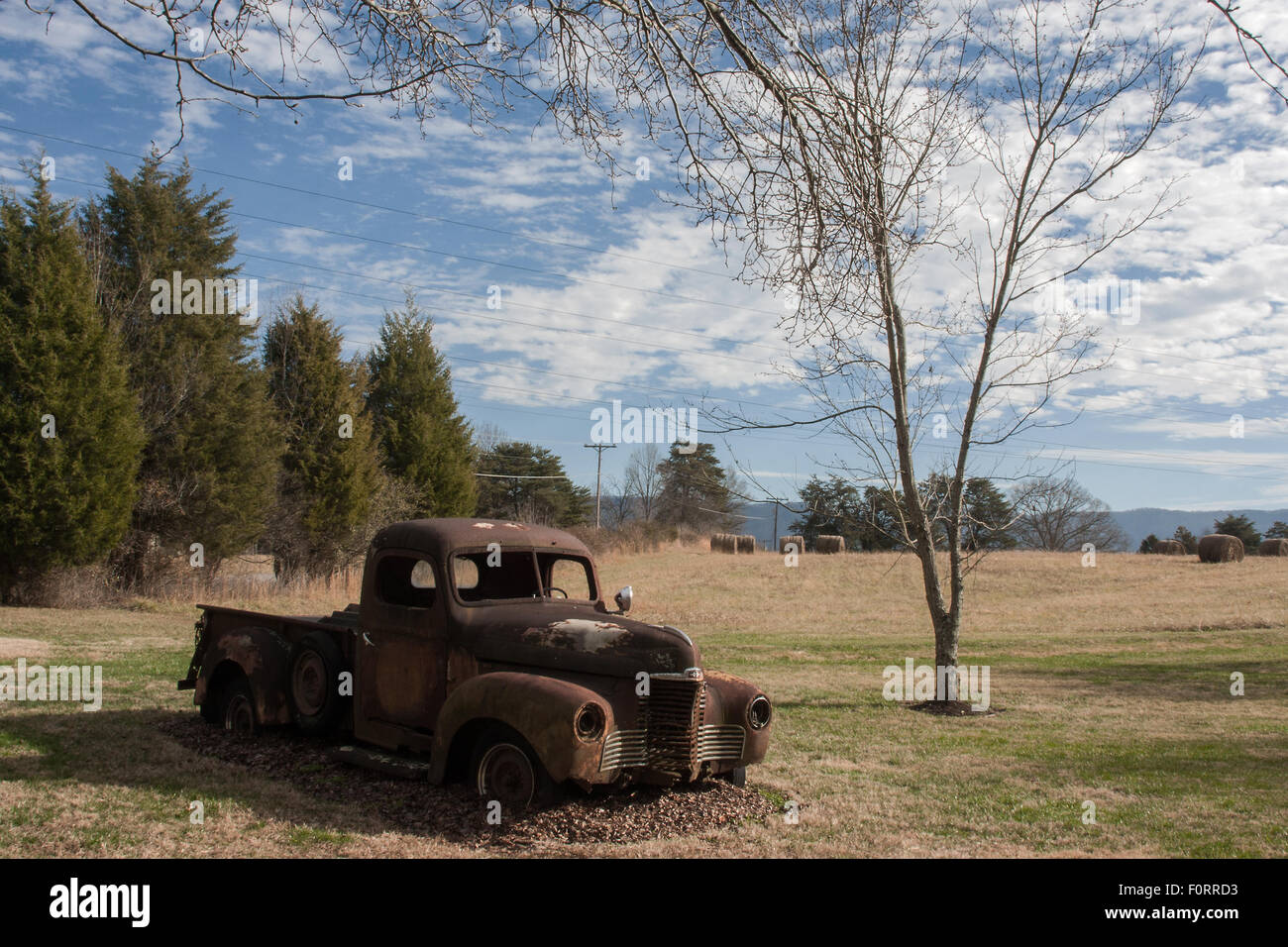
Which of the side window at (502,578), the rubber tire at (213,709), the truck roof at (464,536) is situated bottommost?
the rubber tire at (213,709)

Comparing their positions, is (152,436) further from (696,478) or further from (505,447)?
(505,447)

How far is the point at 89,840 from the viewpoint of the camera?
5043 millimetres

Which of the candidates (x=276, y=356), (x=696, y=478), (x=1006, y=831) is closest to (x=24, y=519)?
(x=276, y=356)

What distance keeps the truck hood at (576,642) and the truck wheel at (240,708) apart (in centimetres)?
263

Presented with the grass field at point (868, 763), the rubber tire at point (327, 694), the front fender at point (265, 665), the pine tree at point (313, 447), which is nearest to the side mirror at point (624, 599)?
the grass field at point (868, 763)

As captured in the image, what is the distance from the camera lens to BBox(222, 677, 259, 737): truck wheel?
7.83 meters

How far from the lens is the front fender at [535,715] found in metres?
5.39

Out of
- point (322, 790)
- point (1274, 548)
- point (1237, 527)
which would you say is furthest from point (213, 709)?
point (1237, 527)

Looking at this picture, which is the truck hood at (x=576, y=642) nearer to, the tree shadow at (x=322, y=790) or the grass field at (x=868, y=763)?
the tree shadow at (x=322, y=790)

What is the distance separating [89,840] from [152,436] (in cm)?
2087

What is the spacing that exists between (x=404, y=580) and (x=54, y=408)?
54.5 feet

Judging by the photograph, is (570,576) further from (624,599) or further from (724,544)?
(724,544)

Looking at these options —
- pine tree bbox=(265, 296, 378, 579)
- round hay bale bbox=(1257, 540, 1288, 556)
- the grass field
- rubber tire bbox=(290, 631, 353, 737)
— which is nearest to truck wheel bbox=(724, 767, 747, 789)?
the grass field

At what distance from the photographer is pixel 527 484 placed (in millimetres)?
→ 60094
